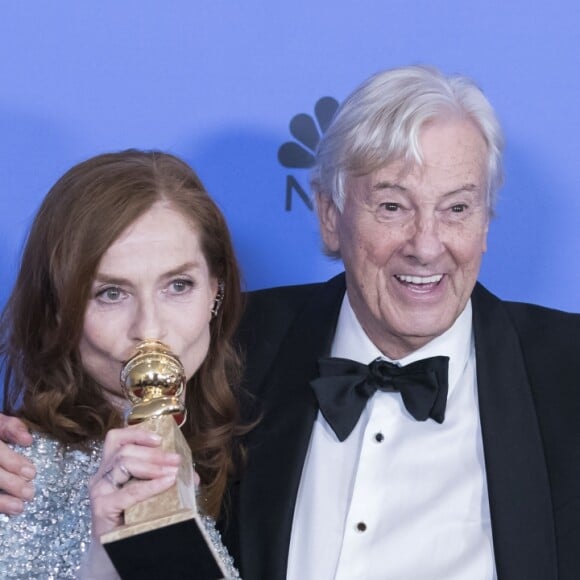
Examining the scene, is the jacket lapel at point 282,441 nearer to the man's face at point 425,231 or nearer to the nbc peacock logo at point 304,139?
the man's face at point 425,231

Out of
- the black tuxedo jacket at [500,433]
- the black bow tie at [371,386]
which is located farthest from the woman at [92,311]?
the black bow tie at [371,386]

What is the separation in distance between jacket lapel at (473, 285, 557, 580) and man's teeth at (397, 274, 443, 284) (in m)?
0.11

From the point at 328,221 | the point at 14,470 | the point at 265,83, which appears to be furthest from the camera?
the point at 265,83

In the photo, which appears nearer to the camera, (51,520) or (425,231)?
(51,520)

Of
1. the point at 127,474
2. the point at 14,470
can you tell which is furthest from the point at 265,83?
the point at 127,474

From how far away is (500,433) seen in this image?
2.15 m

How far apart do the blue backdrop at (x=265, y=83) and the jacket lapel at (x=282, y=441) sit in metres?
0.43

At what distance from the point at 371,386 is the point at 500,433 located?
25 cm

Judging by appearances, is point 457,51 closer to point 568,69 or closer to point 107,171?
point 568,69

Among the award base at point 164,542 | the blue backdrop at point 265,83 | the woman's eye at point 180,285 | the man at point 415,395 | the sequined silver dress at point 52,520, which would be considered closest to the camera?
the award base at point 164,542

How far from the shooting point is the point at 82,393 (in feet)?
6.70

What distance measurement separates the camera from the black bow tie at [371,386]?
222 centimetres

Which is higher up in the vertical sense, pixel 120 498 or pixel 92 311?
pixel 92 311

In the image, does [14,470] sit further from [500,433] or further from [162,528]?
[500,433]
